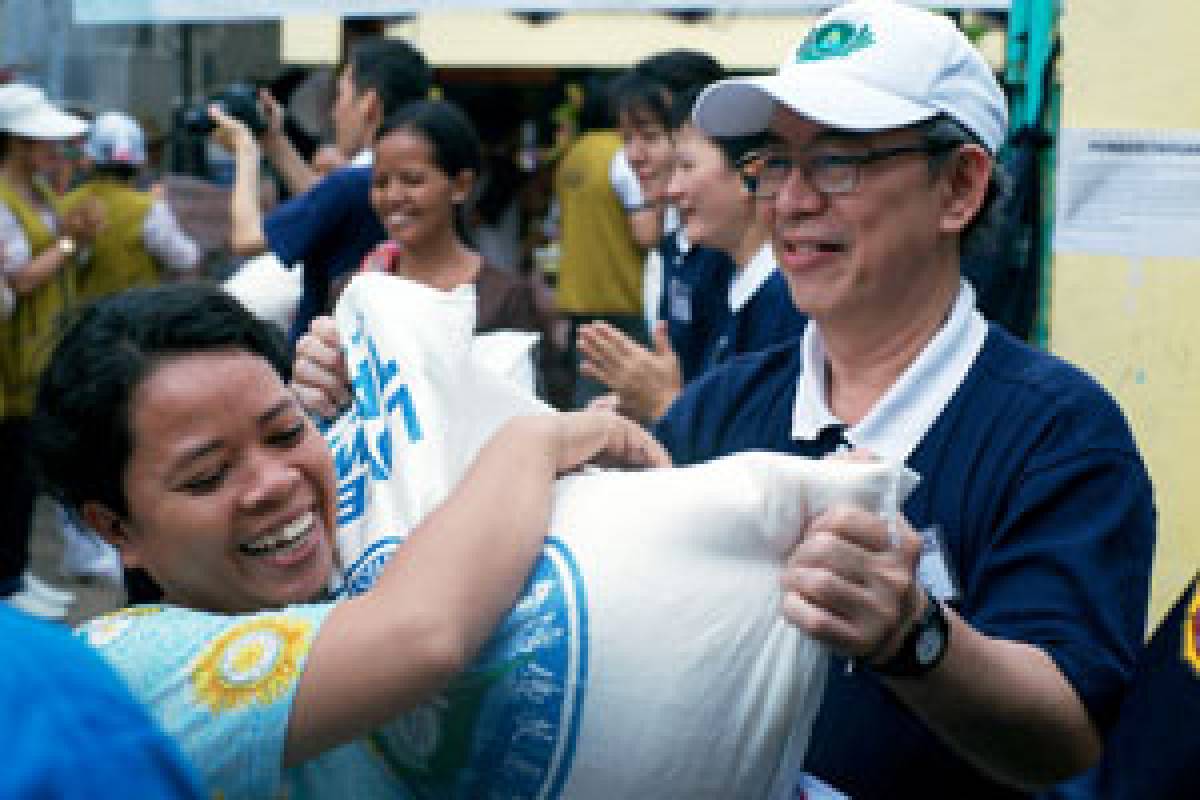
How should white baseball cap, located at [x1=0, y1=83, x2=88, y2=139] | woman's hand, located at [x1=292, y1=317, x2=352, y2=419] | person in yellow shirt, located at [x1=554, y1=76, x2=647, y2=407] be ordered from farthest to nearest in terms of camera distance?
person in yellow shirt, located at [x1=554, y1=76, x2=647, y2=407] < white baseball cap, located at [x1=0, y1=83, x2=88, y2=139] < woman's hand, located at [x1=292, y1=317, x2=352, y2=419]

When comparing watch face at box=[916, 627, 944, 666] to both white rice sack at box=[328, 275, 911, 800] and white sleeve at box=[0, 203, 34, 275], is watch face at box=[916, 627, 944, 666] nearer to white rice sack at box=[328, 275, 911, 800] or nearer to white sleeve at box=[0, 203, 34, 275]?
white rice sack at box=[328, 275, 911, 800]

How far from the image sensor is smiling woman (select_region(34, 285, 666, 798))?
128 centimetres

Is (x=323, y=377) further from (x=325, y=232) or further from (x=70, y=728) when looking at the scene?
(x=325, y=232)

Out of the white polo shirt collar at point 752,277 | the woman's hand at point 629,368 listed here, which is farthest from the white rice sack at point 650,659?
the white polo shirt collar at point 752,277

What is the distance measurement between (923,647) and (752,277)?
2.36 m

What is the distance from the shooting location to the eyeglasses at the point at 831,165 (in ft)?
6.26

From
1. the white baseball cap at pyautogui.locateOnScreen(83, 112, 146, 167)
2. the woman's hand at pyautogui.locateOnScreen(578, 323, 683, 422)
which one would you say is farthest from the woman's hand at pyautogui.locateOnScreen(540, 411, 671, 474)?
the white baseball cap at pyautogui.locateOnScreen(83, 112, 146, 167)

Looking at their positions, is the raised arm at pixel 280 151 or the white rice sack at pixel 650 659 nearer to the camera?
the white rice sack at pixel 650 659

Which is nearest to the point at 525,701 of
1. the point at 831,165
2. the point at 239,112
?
the point at 831,165

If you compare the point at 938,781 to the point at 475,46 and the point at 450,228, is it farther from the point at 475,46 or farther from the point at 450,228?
the point at 475,46

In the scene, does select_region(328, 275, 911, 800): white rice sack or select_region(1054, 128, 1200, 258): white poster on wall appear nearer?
select_region(328, 275, 911, 800): white rice sack

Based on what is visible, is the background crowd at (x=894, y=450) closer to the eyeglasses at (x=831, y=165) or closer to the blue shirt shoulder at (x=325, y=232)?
the eyeglasses at (x=831, y=165)

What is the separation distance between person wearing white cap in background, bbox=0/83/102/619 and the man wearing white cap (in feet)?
14.4

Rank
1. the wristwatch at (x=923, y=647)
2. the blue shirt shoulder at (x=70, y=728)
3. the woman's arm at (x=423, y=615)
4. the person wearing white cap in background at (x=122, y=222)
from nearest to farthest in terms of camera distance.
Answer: the blue shirt shoulder at (x=70, y=728), the woman's arm at (x=423, y=615), the wristwatch at (x=923, y=647), the person wearing white cap in background at (x=122, y=222)
